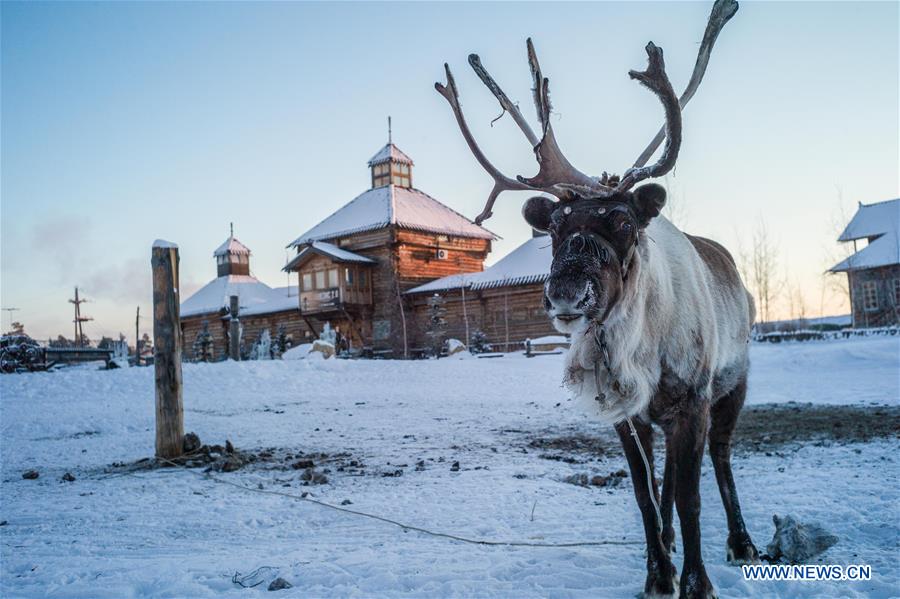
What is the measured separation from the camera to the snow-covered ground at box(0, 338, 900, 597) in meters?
3.73

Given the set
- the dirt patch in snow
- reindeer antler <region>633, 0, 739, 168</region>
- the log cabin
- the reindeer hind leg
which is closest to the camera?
reindeer antler <region>633, 0, 739, 168</region>

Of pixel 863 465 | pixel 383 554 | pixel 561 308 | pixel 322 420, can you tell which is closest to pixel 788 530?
pixel 561 308

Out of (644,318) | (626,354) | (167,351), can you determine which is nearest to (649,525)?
(626,354)

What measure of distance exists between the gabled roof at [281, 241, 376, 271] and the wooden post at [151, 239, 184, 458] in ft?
75.5

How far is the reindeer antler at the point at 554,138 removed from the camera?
3.53 meters

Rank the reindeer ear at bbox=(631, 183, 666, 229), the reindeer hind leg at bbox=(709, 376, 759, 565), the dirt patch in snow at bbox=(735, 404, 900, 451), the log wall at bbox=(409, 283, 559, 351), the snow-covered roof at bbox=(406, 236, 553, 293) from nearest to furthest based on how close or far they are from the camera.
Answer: the reindeer ear at bbox=(631, 183, 666, 229) → the reindeer hind leg at bbox=(709, 376, 759, 565) → the dirt patch in snow at bbox=(735, 404, 900, 451) → the log wall at bbox=(409, 283, 559, 351) → the snow-covered roof at bbox=(406, 236, 553, 293)

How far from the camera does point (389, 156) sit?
1458 inches

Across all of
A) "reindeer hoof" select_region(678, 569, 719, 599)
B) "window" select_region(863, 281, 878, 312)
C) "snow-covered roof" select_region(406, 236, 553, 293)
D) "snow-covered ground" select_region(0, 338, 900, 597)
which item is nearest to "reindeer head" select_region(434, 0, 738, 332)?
"reindeer hoof" select_region(678, 569, 719, 599)

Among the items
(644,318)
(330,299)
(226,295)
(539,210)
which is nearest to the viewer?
(644,318)

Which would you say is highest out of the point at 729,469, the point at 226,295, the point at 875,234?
the point at 875,234

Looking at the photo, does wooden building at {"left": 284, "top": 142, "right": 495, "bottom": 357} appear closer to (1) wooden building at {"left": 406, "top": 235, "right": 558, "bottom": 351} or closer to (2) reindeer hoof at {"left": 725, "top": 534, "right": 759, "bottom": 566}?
(1) wooden building at {"left": 406, "top": 235, "right": 558, "bottom": 351}

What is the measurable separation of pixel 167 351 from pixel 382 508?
4100 mm

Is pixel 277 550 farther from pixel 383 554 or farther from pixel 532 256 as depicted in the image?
pixel 532 256

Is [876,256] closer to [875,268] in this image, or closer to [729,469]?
[875,268]
